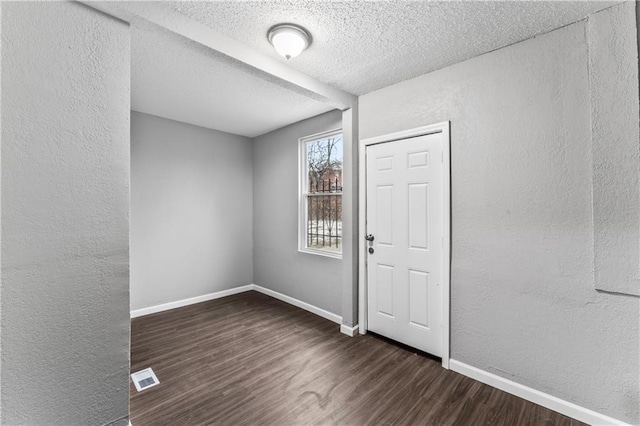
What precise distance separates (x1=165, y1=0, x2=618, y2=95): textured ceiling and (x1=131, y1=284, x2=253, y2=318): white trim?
3353mm

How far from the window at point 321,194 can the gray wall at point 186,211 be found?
1.23 metres

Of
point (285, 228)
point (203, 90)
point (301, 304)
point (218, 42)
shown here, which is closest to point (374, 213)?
point (285, 228)

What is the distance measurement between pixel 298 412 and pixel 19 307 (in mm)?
1668

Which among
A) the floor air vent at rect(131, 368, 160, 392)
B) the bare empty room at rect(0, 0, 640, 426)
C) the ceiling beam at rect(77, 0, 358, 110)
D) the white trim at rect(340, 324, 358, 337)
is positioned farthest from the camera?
the white trim at rect(340, 324, 358, 337)

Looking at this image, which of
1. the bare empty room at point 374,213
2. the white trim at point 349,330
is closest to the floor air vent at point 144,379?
the bare empty room at point 374,213

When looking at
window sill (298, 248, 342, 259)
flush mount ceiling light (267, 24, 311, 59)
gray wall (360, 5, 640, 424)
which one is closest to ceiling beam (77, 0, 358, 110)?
flush mount ceiling light (267, 24, 311, 59)

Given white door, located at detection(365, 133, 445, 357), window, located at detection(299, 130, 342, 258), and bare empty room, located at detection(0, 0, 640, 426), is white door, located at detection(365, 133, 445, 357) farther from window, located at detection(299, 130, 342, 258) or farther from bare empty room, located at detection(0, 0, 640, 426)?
window, located at detection(299, 130, 342, 258)

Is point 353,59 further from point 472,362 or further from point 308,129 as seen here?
point 472,362

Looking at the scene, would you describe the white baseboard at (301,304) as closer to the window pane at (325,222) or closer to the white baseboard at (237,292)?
the white baseboard at (237,292)

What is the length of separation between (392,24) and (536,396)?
109 inches

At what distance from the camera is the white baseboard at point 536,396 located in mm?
1808

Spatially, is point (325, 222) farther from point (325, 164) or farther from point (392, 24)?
point (392, 24)

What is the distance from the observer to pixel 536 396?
6.56 feet

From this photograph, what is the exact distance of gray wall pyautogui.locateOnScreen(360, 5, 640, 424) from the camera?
1811mm
